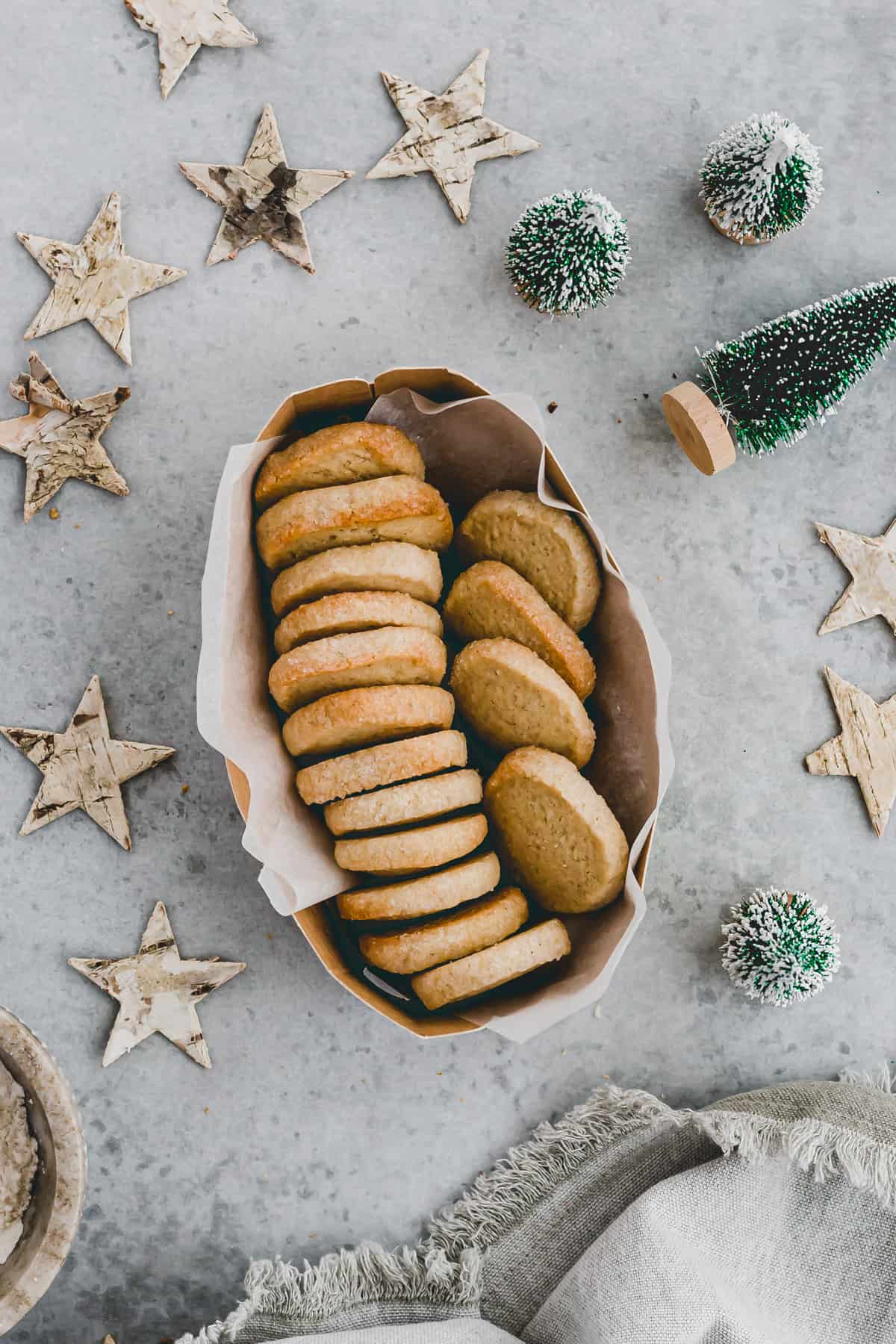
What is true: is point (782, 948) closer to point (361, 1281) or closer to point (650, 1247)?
point (650, 1247)

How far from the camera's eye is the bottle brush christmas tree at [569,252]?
1.34m

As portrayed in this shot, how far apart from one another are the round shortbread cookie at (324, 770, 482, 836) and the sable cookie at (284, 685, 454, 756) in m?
0.07

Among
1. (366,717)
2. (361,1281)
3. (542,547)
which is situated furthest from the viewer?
(361,1281)

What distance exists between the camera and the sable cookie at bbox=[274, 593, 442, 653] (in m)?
1.22

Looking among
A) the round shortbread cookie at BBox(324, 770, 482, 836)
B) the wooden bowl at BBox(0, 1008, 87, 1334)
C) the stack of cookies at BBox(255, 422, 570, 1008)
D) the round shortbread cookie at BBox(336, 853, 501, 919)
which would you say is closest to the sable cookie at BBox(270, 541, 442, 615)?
the stack of cookies at BBox(255, 422, 570, 1008)

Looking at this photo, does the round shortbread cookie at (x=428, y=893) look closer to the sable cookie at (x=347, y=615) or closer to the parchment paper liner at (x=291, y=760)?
the parchment paper liner at (x=291, y=760)

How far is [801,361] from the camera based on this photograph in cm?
136

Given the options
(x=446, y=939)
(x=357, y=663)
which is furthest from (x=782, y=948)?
(x=357, y=663)

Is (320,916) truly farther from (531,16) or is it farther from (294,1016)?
(531,16)

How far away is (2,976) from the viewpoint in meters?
1.45

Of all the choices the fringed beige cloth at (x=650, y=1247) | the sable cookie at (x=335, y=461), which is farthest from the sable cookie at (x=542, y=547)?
the fringed beige cloth at (x=650, y=1247)

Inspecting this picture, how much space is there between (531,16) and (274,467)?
0.82 metres

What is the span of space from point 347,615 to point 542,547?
287 millimetres

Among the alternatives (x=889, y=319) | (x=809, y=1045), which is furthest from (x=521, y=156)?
(x=809, y=1045)
